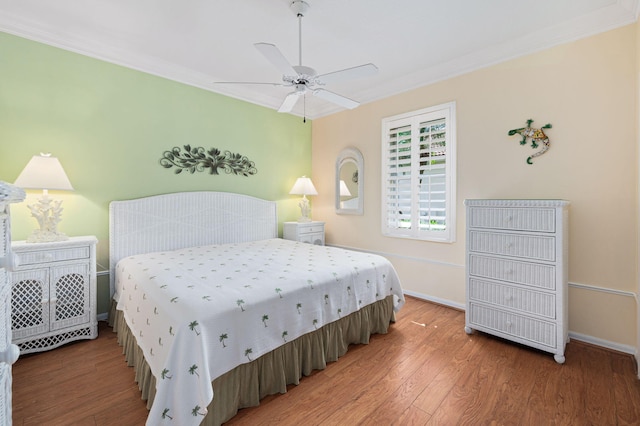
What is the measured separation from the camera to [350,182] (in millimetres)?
4320

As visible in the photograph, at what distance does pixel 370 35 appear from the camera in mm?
2666

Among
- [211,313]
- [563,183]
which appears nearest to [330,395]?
[211,313]

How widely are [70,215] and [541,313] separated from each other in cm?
415

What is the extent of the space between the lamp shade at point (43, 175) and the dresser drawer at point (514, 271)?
3.59 m

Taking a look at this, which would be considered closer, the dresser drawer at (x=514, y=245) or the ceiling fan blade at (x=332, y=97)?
the dresser drawer at (x=514, y=245)

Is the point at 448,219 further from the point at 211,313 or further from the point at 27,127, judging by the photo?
the point at 27,127

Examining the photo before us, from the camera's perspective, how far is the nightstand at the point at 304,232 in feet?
13.8

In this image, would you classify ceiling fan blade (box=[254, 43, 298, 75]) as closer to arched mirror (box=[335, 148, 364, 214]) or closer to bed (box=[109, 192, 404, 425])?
bed (box=[109, 192, 404, 425])

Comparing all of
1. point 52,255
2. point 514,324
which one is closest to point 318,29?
point 52,255

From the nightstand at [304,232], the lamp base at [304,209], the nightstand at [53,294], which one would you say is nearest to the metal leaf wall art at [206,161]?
the lamp base at [304,209]

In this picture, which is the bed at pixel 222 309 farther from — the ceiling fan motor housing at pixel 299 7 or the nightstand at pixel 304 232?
the ceiling fan motor housing at pixel 299 7

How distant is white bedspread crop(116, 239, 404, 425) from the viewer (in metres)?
1.43

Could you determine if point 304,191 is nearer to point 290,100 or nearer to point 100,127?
point 290,100

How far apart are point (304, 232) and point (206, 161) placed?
159 cm
